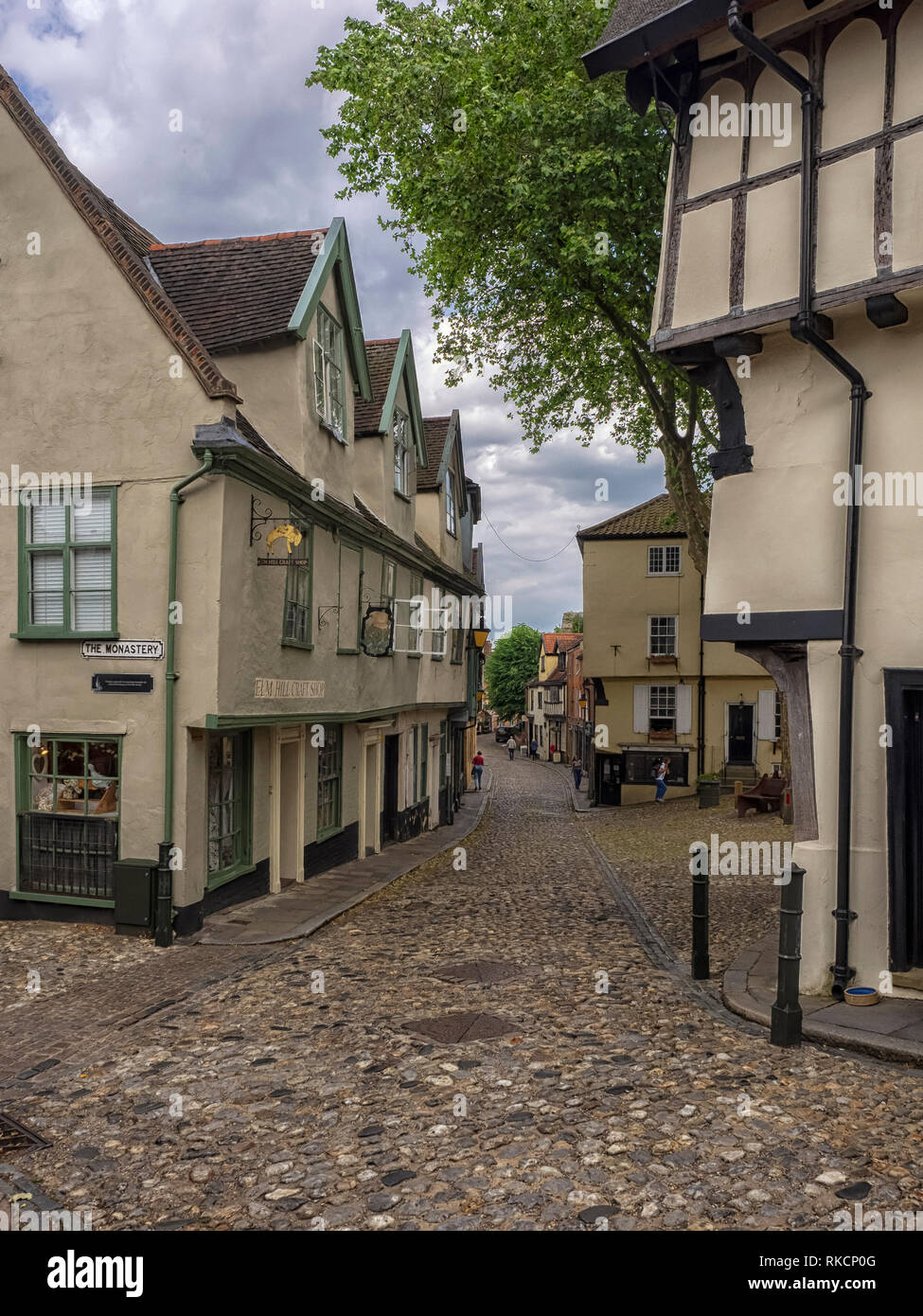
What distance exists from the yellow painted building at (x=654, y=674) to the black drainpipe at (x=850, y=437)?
90.3 ft

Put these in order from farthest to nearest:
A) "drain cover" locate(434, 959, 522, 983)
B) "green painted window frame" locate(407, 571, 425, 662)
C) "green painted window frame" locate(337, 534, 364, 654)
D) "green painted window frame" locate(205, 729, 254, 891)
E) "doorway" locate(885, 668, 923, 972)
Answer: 1. "green painted window frame" locate(407, 571, 425, 662)
2. "green painted window frame" locate(337, 534, 364, 654)
3. "green painted window frame" locate(205, 729, 254, 891)
4. "drain cover" locate(434, 959, 522, 983)
5. "doorway" locate(885, 668, 923, 972)

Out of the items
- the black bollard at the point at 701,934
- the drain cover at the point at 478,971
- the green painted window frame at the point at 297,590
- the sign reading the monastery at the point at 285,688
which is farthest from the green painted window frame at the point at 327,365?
the black bollard at the point at 701,934

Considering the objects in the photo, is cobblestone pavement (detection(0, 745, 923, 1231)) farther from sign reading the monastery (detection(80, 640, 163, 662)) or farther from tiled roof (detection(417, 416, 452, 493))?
tiled roof (detection(417, 416, 452, 493))

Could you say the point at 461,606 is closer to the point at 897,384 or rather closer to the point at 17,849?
the point at 17,849

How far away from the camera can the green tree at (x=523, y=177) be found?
699 inches

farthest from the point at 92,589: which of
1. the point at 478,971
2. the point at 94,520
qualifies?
the point at 478,971

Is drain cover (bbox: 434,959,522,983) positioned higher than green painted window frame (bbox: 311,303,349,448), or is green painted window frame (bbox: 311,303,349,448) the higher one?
green painted window frame (bbox: 311,303,349,448)

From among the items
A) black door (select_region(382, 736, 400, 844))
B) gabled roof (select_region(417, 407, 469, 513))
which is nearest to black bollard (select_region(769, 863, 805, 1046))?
black door (select_region(382, 736, 400, 844))

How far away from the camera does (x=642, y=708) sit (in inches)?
1500

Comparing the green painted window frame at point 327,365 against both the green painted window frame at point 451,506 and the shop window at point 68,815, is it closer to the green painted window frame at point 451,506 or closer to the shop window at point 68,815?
the shop window at point 68,815

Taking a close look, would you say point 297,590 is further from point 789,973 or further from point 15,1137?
point 15,1137

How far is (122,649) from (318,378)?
18.1 ft

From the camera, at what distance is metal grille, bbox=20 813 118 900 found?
41.5 feet

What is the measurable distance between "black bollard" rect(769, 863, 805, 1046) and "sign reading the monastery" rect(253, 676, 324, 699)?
7.53 m
